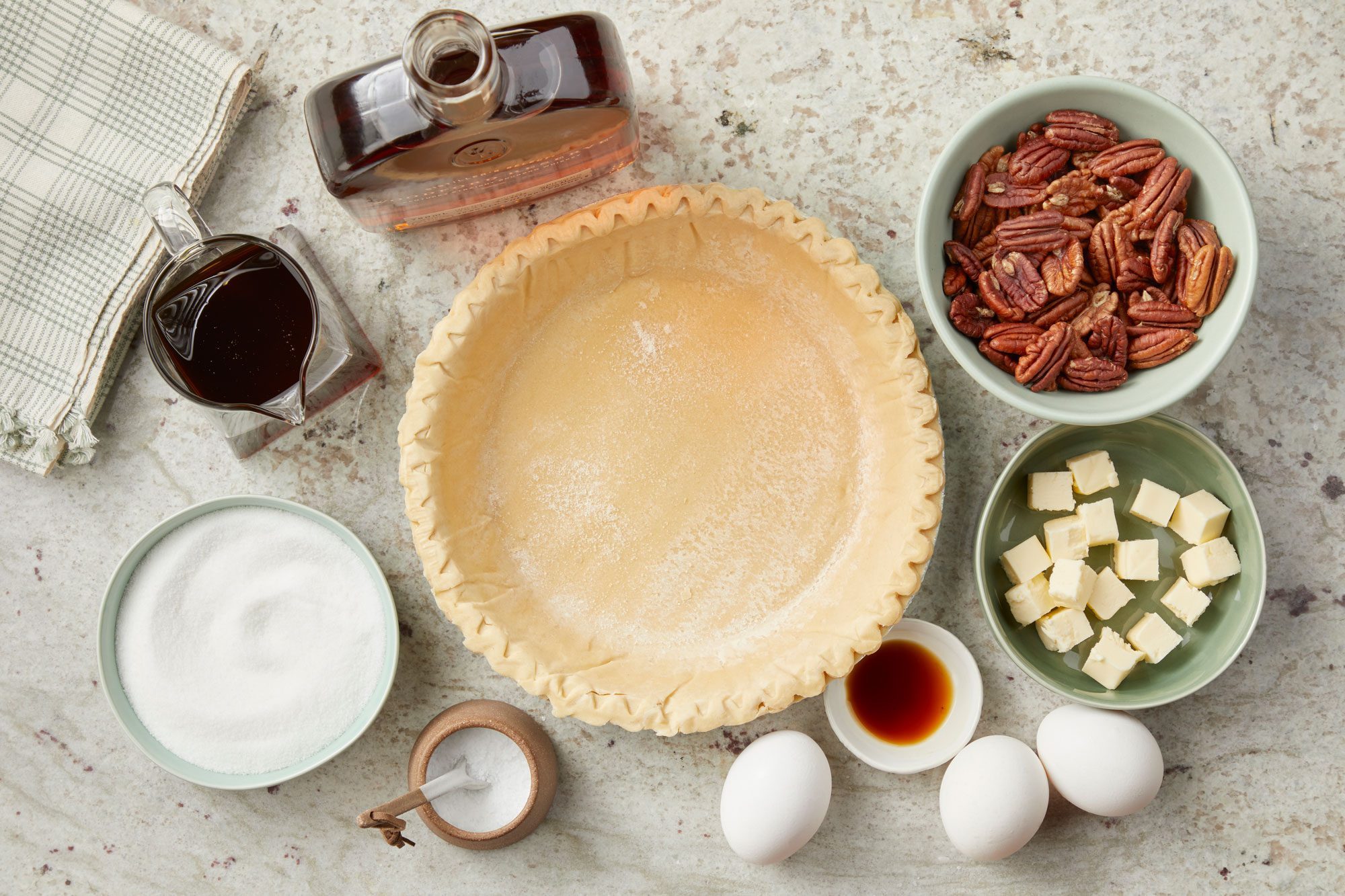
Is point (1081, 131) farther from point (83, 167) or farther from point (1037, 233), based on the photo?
point (83, 167)

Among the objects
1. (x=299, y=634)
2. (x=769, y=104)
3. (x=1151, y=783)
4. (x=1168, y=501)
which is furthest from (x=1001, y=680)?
(x=299, y=634)

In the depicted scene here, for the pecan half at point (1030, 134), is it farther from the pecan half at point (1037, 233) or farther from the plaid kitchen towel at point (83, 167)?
the plaid kitchen towel at point (83, 167)

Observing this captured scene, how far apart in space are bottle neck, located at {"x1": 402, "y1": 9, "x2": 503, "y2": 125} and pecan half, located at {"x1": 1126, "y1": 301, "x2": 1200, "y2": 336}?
957 mm

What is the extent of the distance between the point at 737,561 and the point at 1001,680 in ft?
1.72

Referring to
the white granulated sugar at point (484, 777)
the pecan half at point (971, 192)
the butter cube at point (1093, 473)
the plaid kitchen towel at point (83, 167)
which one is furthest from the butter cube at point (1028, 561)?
the plaid kitchen towel at point (83, 167)

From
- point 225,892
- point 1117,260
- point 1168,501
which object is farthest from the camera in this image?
point 225,892

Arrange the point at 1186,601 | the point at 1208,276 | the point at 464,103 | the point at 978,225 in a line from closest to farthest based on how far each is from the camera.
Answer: the point at 464,103, the point at 1208,276, the point at 978,225, the point at 1186,601

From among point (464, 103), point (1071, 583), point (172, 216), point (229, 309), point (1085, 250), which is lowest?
point (1071, 583)

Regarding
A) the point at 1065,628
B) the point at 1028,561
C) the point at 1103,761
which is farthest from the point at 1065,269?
the point at 1103,761

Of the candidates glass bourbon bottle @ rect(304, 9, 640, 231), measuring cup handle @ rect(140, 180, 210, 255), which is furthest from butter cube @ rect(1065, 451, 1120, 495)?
measuring cup handle @ rect(140, 180, 210, 255)

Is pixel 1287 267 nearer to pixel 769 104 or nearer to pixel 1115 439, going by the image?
pixel 1115 439

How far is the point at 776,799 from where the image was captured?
1.41 m

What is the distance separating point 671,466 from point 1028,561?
1.97 feet

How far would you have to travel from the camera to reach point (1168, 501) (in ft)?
4.87
